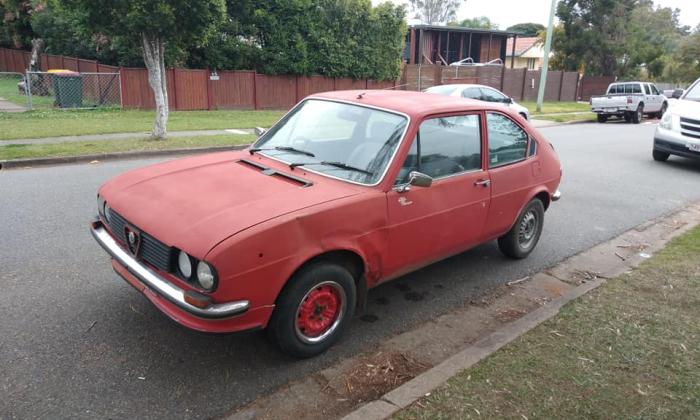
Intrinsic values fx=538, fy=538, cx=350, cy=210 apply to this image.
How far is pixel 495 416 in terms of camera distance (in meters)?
2.98

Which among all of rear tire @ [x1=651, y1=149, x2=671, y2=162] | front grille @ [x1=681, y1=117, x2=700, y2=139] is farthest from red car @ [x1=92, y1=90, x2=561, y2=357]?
rear tire @ [x1=651, y1=149, x2=671, y2=162]

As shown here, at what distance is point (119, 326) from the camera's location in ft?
12.8

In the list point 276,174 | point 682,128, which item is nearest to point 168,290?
point 276,174

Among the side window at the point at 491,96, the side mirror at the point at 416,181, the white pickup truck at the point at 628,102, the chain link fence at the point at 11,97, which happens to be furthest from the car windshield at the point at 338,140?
the white pickup truck at the point at 628,102

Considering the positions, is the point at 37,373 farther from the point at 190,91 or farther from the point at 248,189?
the point at 190,91

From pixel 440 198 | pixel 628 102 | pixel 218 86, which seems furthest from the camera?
pixel 628 102

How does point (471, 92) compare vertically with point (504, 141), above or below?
above

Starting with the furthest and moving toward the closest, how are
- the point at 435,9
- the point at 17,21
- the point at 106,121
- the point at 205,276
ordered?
1. the point at 435,9
2. the point at 17,21
3. the point at 106,121
4. the point at 205,276

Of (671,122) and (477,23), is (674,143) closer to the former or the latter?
(671,122)

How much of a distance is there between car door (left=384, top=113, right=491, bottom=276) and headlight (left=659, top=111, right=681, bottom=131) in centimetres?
893

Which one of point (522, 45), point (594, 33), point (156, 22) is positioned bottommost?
point (156, 22)

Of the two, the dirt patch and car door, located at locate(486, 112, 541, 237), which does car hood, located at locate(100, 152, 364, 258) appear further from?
car door, located at locate(486, 112, 541, 237)

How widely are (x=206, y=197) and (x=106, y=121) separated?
13791 millimetres

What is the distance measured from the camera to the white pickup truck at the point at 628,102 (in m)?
22.2
